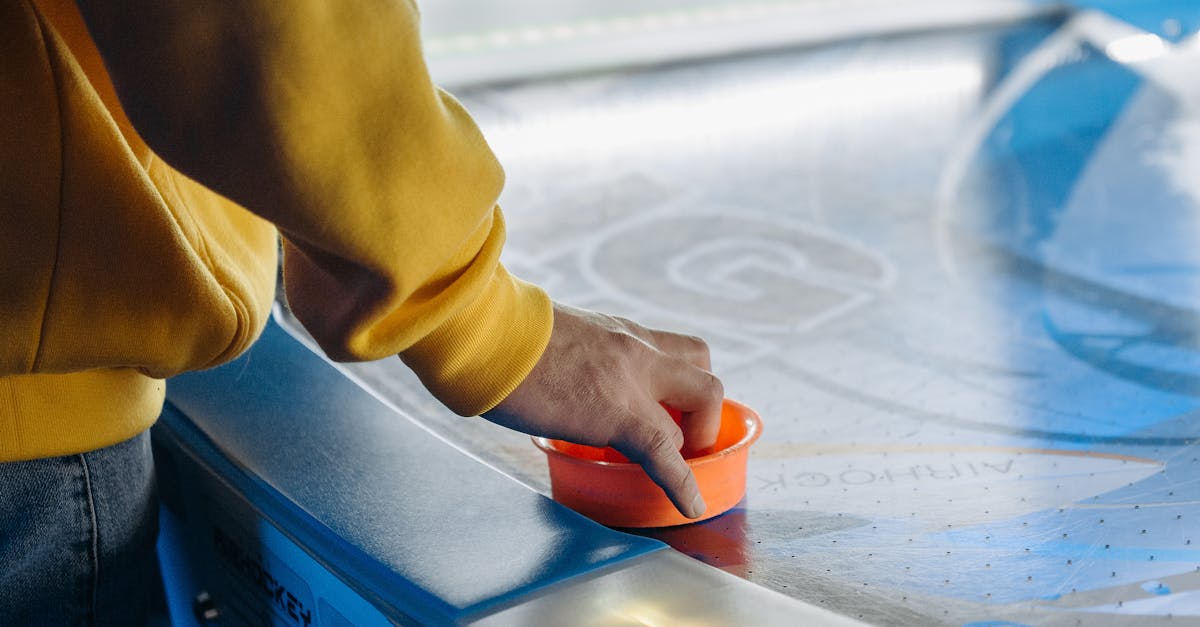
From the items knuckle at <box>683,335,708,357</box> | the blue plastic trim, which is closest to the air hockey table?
the blue plastic trim

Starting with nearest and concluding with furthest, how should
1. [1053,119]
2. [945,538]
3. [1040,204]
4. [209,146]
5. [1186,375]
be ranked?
[209,146] < [945,538] < [1186,375] < [1040,204] < [1053,119]

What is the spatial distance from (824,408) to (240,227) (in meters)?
0.49

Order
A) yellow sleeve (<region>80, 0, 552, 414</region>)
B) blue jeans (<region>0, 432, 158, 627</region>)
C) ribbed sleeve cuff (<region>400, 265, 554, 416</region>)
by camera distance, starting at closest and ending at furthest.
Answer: yellow sleeve (<region>80, 0, 552, 414</region>)
ribbed sleeve cuff (<region>400, 265, 554, 416</region>)
blue jeans (<region>0, 432, 158, 627</region>)

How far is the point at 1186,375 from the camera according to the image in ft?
3.35

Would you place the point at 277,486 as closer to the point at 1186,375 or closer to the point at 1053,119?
the point at 1186,375

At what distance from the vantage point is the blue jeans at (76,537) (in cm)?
75

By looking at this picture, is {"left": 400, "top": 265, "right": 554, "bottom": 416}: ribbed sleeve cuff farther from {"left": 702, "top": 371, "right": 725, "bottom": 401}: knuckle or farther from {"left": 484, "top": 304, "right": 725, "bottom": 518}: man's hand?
{"left": 702, "top": 371, "right": 725, "bottom": 401}: knuckle

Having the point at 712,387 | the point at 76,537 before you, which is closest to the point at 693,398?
the point at 712,387

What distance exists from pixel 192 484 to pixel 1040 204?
1.08 m

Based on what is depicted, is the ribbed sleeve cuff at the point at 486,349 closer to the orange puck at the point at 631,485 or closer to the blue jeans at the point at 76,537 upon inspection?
the orange puck at the point at 631,485

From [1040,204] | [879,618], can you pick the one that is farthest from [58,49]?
[1040,204]

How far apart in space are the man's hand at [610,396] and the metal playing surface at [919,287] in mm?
94

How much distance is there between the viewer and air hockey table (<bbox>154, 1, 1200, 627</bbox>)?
2.28 ft

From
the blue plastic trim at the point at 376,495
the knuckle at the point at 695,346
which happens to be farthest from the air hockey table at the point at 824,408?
the knuckle at the point at 695,346
